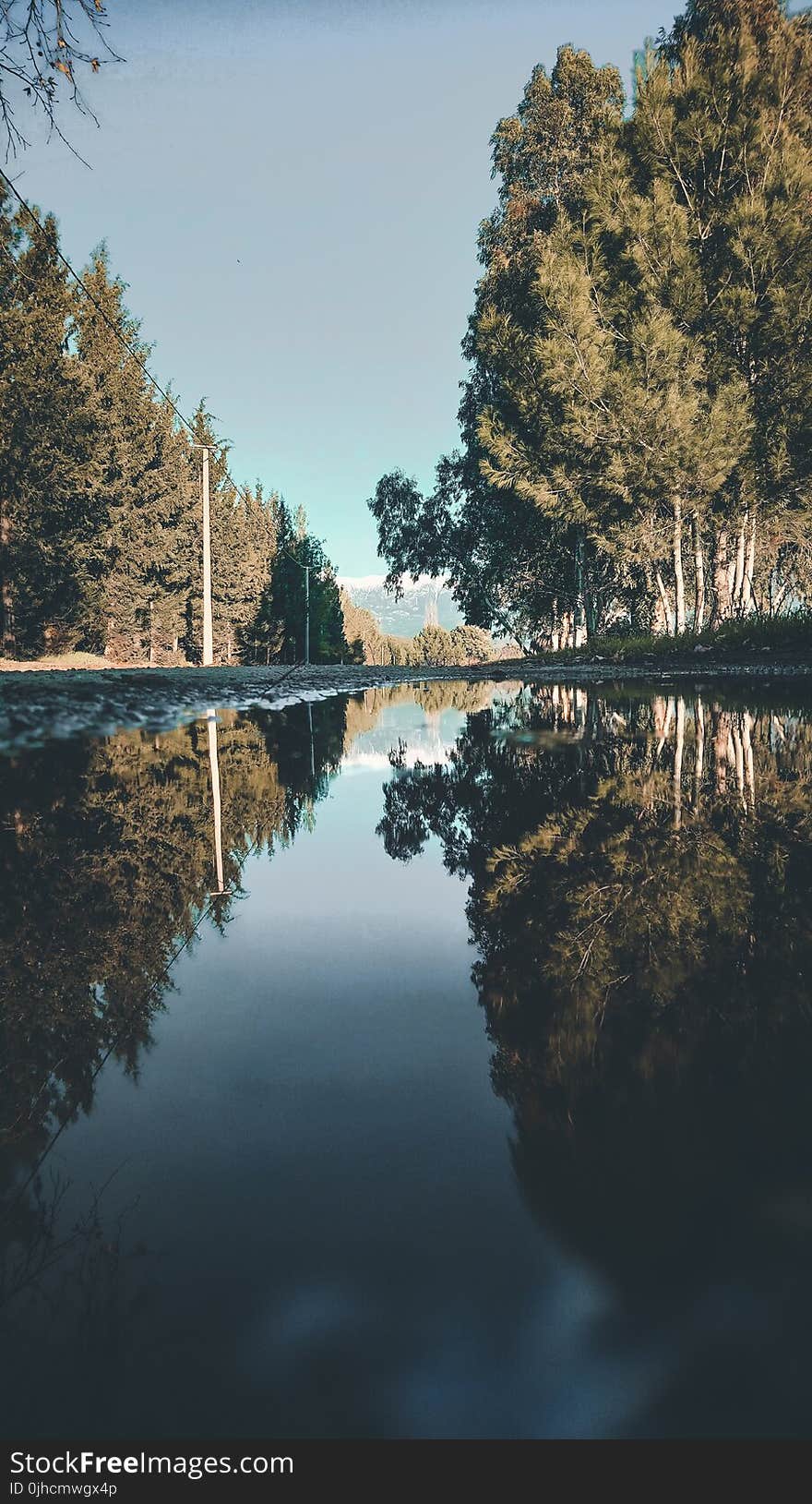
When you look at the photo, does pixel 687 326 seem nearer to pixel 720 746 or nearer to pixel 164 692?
pixel 164 692

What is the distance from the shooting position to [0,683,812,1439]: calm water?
0.95 metres

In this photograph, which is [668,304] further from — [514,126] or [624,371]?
[514,126]

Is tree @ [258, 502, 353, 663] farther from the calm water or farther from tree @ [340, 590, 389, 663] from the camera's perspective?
the calm water

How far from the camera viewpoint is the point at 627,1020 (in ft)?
5.84

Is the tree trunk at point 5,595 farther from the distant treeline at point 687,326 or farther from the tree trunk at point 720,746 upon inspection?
the tree trunk at point 720,746

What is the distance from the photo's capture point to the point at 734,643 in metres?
20.6

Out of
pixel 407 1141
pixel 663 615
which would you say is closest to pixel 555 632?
pixel 663 615

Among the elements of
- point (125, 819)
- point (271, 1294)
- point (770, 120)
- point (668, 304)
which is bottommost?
point (271, 1294)

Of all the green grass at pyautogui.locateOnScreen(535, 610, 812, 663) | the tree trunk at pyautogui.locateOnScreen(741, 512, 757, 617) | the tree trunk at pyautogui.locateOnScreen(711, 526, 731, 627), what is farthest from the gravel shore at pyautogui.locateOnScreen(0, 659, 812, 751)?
the tree trunk at pyautogui.locateOnScreen(711, 526, 731, 627)

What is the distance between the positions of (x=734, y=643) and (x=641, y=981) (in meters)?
20.3

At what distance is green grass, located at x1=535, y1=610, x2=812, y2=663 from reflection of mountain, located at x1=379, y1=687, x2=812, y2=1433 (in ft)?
54.9

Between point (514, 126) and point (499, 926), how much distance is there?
38727mm

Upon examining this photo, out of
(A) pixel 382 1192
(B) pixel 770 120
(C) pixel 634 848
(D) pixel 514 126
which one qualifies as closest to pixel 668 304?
(B) pixel 770 120

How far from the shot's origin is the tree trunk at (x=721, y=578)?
89.6 ft
